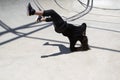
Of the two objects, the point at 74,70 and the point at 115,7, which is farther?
the point at 115,7

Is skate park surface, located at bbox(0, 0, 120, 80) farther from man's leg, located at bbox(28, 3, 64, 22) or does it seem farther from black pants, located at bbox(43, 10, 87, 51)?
man's leg, located at bbox(28, 3, 64, 22)

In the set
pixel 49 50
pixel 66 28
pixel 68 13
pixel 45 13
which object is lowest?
pixel 49 50

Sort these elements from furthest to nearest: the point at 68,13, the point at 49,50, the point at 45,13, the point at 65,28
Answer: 1. the point at 68,13
2. the point at 49,50
3. the point at 65,28
4. the point at 45,13

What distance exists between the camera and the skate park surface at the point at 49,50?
6016 millimetres

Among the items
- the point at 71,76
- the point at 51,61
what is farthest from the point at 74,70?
the point at 51,61

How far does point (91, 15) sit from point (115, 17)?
4.41 ft

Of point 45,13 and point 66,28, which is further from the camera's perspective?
point 66,28

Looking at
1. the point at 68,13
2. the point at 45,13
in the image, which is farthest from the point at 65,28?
the point at 68,13

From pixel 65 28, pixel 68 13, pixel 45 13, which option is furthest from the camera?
pixel 68 13

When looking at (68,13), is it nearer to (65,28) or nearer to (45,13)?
(65,28)

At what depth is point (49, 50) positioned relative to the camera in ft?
25.0

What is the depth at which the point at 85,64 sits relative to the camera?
6582 mm

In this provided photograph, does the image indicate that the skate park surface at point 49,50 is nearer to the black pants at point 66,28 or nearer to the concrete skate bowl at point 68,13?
the concrete skate bowl at point 68,13

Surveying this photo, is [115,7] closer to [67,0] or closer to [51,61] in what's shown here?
[67,0]
